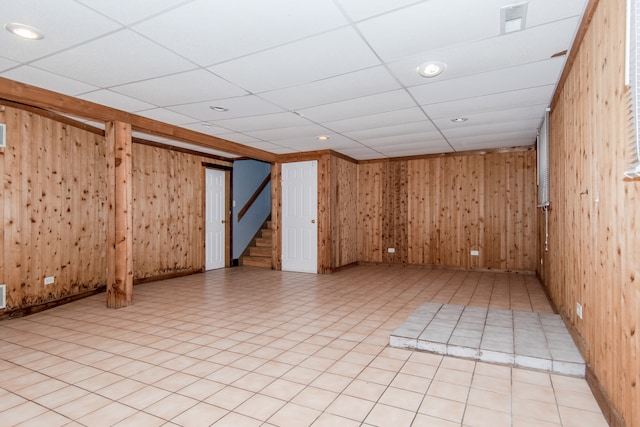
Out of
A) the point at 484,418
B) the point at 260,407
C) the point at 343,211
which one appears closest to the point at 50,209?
the point at 260,407

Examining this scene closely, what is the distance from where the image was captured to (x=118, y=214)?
4.60 m

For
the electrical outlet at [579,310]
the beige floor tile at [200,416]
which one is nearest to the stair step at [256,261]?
the beige floor tile at [200,416]

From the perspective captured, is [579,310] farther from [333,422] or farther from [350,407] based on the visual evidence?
[333,422]

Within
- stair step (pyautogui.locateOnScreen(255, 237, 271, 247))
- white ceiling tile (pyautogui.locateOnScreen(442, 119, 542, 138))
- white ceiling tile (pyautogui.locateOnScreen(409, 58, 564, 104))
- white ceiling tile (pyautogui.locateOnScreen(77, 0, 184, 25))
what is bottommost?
stair step (pyautogui.locateOnScreen(255, 237, 271, 247))

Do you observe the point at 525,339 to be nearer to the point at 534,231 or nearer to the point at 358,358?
the point at 358,358

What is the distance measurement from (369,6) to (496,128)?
4135mm

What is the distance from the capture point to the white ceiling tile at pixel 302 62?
2.75 metres

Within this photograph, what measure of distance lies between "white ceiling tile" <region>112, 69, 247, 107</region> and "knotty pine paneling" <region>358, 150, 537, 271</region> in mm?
5212

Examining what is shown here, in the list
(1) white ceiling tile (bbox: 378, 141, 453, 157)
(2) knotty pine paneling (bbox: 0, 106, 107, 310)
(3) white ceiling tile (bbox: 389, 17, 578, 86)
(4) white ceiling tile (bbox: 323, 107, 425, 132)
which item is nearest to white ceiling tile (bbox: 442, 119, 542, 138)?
(1) white ceiling tile (bbox: 378, 141, 453, 157)

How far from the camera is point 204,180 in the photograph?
7.57m

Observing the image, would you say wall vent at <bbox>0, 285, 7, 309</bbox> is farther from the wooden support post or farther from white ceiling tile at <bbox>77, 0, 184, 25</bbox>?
white ceiling tile at <bbox>77, 0, 184, 25</bbox>

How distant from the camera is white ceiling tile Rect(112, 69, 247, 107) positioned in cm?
345

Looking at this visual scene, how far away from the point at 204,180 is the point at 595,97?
678 cm

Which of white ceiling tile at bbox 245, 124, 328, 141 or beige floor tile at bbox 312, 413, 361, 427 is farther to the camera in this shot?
white ceiling tile at bbox 245, 124, 328, 141
